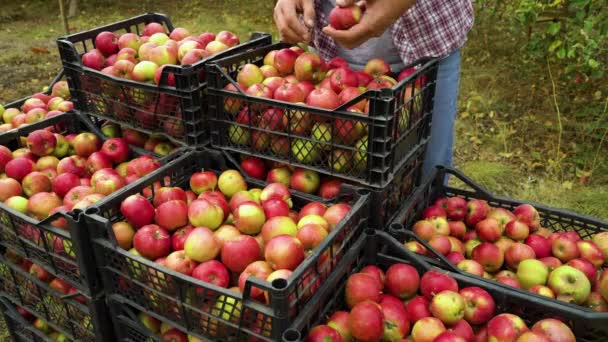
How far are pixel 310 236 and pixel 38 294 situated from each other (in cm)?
106

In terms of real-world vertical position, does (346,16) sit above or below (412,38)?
above

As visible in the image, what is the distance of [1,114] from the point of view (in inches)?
104

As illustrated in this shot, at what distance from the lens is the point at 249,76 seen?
1.96 meters

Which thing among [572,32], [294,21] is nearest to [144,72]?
[294,21]

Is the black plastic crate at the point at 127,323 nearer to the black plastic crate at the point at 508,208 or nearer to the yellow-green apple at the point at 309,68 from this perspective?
the black plastic crate at the point at 508,208

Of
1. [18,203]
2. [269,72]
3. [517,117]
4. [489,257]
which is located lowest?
[517,117]

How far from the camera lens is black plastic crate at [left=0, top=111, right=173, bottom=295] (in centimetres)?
156

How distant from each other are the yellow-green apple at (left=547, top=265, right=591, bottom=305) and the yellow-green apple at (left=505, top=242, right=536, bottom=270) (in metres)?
0.14

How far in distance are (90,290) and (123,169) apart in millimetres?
604

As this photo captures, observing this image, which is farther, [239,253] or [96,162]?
[96,162]

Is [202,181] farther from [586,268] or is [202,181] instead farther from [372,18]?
[586,268]

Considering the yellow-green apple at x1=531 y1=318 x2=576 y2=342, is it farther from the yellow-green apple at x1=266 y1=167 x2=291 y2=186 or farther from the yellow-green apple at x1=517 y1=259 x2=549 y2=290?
the yellow-green apple at x1=266 y1=167 x2=291 y2=186

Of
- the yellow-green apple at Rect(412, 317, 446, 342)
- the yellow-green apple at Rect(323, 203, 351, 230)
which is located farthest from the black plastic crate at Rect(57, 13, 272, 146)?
the yellow-green apple at Rect(412, 317, 446, 342)

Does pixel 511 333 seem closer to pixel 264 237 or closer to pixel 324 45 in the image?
pixel 264 237
